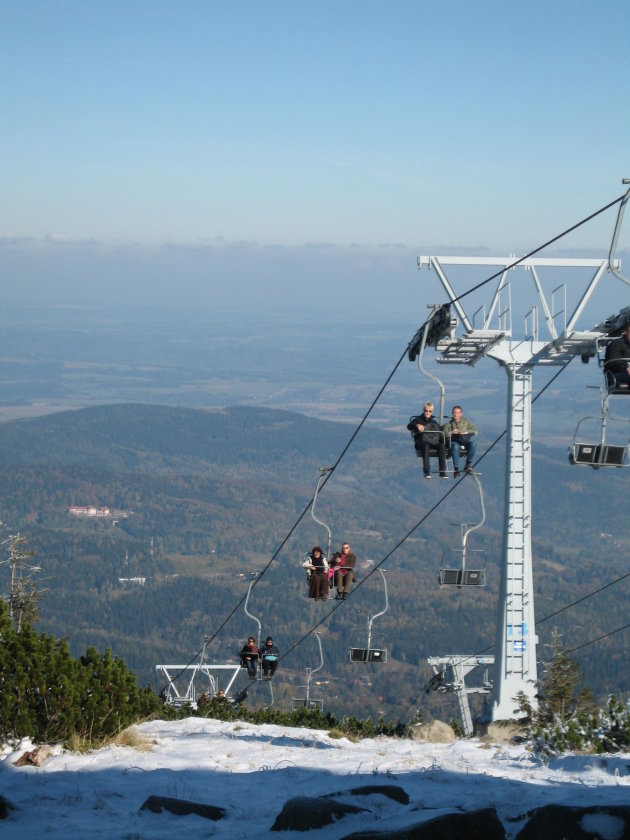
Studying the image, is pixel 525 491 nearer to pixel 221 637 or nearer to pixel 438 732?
pixel 438 732

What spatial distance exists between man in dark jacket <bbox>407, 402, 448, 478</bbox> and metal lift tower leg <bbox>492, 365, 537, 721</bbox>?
1578mm

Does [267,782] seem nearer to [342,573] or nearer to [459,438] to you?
[459,438]

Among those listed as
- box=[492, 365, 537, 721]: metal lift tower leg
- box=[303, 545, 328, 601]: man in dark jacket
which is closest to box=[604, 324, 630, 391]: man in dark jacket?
box=[492, 365, 537, 721]: metal lift tower leg

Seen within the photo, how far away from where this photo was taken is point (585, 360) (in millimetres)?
18906

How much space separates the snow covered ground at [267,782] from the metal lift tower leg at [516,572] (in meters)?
3.94

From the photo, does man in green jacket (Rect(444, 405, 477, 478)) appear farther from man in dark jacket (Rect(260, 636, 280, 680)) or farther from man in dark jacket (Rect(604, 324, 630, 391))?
man in dark jacket (Rect(260, 636, 280, 680))

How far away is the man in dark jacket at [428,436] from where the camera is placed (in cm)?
1834

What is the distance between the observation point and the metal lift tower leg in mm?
19625

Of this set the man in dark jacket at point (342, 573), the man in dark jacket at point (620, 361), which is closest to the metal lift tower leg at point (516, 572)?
the man in dark jacket at point (342, 573)

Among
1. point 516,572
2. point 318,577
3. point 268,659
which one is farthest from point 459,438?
point 268,659

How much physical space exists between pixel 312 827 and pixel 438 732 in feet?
24.6

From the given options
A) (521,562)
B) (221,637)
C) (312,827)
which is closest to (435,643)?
(221,637)

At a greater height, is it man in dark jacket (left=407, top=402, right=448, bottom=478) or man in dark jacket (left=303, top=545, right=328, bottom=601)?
man in dark jacket (left=407, top=402, right=448, bottom=478)

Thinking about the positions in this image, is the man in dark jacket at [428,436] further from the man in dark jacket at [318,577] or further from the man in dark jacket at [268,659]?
the man in dark jacket at [268,659]
